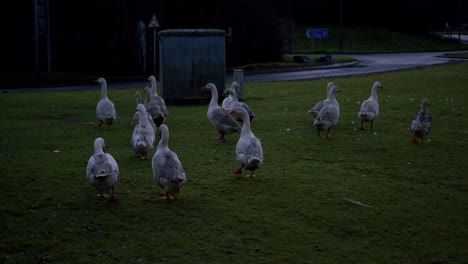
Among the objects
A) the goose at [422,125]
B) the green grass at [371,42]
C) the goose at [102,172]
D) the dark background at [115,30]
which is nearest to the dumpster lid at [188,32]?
the goose at [422,125]

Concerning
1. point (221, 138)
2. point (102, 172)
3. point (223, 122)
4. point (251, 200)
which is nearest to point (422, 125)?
point (223, 122)

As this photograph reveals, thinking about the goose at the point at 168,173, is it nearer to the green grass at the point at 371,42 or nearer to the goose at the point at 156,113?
the goose at the point at 156,113

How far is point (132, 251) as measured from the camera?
21.3ft

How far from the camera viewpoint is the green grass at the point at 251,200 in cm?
653

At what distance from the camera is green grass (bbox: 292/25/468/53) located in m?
69.1

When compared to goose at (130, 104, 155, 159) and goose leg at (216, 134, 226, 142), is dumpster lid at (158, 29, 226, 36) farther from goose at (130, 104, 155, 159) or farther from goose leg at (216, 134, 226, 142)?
goose at (130, 104, 155, 159)

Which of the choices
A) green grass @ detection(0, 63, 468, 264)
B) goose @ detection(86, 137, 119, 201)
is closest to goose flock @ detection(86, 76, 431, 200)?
goose @ detection(86, 137, 119, 201)

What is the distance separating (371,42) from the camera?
73.9 meters

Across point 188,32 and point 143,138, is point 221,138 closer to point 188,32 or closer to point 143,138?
point 143,138

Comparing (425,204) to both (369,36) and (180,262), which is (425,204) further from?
(369,36)

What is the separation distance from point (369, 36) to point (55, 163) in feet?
236

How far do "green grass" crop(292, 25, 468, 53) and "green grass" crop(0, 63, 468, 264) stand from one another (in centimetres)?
→ 5453

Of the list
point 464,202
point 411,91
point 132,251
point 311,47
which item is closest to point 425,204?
point 464,202

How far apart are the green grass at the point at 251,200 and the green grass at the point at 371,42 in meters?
54.5
